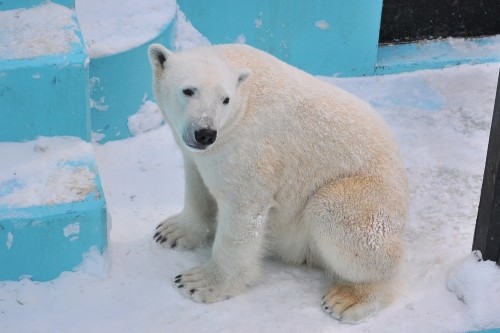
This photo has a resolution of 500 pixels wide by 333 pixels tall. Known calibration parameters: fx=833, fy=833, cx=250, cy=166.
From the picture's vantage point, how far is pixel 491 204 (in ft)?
12.3

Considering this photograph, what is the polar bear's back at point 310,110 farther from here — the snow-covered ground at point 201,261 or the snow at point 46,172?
the snow at point 46,172

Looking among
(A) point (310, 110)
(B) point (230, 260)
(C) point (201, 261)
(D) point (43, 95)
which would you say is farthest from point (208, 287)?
(D) point (43, 95)

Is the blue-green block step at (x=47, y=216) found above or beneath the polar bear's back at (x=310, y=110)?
beneath

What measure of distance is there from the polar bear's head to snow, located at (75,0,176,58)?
132cm

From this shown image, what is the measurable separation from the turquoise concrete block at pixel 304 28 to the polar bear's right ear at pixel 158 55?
2183mm

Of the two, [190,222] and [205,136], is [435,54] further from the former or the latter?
[205,136]

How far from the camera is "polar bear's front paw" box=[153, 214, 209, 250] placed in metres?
4.11

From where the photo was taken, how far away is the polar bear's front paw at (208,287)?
3.77 m

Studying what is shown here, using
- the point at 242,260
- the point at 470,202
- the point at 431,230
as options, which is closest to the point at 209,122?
the point at 242,260

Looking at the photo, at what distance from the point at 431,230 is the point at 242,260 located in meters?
1.15

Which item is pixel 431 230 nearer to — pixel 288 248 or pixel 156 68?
pixel 288 248

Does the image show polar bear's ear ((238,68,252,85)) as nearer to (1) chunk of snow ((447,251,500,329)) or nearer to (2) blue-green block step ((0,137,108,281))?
(2) blue-green block step ((0,137,108,281))

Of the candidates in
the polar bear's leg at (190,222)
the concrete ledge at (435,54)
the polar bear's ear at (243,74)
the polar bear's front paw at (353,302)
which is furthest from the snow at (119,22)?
the polar bear's front paw at (353,302)

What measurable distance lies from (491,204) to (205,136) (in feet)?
4.48
